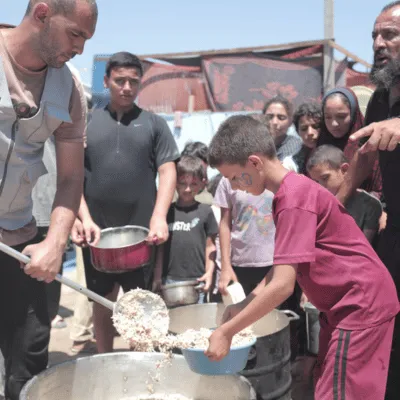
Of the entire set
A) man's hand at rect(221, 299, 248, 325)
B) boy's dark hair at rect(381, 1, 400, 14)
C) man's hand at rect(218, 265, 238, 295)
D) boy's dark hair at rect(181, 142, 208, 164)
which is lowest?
man's hand at rect(218, 265, 238, 295)

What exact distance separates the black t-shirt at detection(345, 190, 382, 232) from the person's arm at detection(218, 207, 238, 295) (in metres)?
0.81

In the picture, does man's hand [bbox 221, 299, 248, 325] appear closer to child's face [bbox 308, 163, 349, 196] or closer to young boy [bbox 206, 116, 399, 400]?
young boy [bbox 206, 116, 399, 400]

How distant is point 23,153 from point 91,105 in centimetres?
609

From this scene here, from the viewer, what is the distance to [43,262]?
6.79ft

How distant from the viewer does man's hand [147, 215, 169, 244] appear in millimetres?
3139

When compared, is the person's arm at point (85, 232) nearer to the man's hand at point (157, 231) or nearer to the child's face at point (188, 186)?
the man's hand at point (157, 231)

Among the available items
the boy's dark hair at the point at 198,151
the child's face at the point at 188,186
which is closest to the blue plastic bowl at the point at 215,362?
the child's face at the point at 188,186

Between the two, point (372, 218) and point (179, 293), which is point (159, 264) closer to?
point (179, 293)

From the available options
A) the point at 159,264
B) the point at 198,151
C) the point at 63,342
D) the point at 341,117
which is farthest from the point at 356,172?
the point at 63,342

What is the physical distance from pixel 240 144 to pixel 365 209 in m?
1.22

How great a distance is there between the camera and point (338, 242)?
2.07 metres

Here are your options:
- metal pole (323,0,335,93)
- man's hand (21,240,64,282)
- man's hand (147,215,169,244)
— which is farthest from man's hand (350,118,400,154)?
metal pole (323,0,335,93)

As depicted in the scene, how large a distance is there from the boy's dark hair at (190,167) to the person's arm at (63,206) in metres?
1.59

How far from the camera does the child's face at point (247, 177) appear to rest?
7.02 feet
